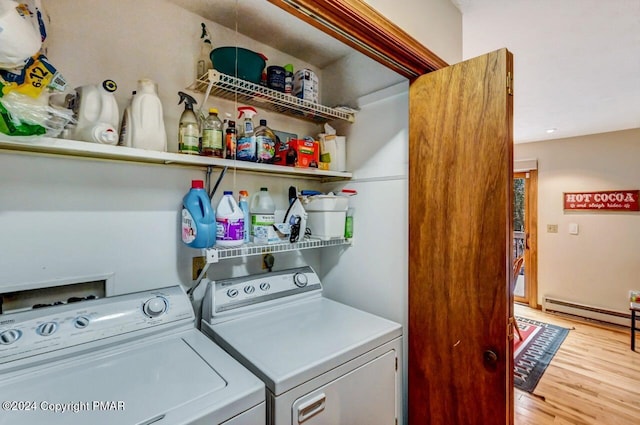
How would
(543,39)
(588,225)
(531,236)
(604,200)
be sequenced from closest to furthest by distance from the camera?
1. (543,39)
2. (604,200)
3. (588,225)
4. (531,236)

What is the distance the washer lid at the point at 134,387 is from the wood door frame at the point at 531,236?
16.0 ft

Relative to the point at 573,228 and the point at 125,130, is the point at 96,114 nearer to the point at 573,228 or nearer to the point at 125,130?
the point at 125,130

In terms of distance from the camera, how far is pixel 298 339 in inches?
46.4

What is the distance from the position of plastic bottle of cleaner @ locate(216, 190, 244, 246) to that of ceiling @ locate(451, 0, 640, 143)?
1.41 meters

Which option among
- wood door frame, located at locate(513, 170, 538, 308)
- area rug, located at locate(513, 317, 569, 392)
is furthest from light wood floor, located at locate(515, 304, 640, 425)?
wood door frame, located at locate(513, 170, 538, 308)

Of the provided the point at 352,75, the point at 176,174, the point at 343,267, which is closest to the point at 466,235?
the point at 343,267

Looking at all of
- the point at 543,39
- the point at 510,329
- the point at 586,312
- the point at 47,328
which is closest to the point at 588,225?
the point at 586,312

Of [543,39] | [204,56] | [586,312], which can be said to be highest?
[543,39]

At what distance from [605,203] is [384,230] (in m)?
3.95

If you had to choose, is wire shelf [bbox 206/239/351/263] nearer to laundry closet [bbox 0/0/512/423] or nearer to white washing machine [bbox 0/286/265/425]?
laundry closet [bbox 0/0/512/423]

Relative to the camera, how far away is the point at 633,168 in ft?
11.9

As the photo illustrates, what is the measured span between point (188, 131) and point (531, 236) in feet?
16.2

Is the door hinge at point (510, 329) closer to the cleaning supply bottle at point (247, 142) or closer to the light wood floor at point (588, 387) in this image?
the cleaning supply bottle at point (247, 142)

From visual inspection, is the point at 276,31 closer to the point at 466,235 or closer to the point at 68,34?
the point at 68,34
